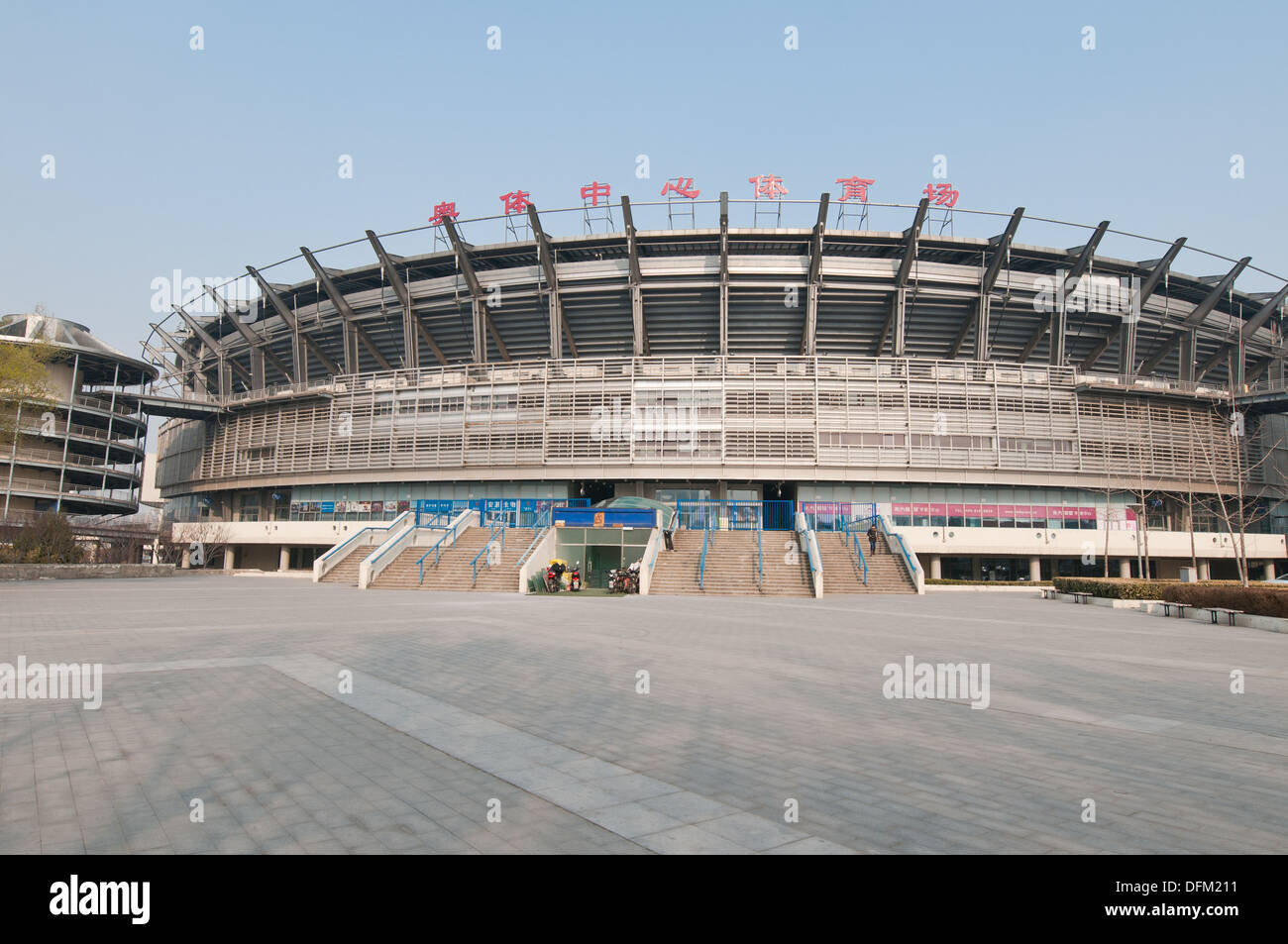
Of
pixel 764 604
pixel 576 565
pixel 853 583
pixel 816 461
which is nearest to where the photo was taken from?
pixel 764 604

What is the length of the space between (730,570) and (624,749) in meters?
24.6

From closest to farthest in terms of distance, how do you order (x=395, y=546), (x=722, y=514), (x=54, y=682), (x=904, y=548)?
(x=54, y=682)
(x=904, y=548)
(x=395, y=546)
(x=722, y=514)

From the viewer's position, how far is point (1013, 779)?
5.57 metres

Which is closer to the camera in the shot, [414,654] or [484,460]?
[414,654]

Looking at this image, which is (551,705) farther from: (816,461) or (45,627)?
(816,461)

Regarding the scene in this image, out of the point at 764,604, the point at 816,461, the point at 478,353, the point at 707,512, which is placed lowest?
the point at 764,604

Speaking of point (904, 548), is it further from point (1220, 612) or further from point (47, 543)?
point (47, 543)

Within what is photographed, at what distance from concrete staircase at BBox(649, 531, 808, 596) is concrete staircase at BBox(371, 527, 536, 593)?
6.76m

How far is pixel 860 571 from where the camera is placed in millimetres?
31594

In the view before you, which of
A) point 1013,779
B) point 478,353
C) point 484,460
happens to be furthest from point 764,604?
point 478,353

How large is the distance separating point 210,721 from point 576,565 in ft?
85.4
